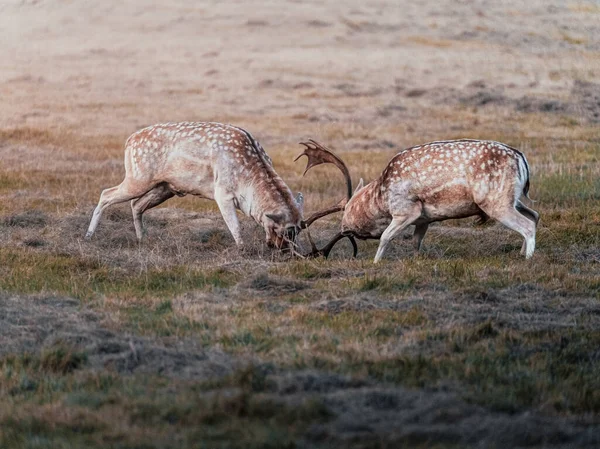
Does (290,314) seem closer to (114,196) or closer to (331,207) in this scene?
(331,207)

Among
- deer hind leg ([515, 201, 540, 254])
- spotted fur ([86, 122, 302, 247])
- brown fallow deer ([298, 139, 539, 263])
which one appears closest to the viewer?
brown fallow deer ([298, 139, 539, 263])

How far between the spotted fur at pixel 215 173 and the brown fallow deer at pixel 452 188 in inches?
31.8

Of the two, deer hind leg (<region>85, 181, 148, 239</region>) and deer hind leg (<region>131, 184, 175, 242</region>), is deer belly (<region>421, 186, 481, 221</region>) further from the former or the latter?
deer hind leg (<region>85, 181, 148, 239</region>)

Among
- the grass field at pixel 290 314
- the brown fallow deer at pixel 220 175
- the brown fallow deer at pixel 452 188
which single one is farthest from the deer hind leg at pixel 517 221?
the brown fallow deer at pixel 220 175

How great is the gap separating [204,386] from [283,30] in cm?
4156

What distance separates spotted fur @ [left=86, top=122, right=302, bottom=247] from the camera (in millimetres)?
12172

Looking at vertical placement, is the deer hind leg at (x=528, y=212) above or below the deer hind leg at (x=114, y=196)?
above

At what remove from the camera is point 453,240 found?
13.4m

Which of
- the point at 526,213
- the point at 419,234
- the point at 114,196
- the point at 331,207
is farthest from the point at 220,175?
the point at 526,213

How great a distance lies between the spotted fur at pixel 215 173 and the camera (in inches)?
479

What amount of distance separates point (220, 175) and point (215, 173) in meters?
0.08

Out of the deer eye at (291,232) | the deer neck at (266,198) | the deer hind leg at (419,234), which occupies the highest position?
the deer neck at (266,198)

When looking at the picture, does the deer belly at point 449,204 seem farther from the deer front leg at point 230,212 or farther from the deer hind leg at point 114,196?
the deer hind leg at point 114,196

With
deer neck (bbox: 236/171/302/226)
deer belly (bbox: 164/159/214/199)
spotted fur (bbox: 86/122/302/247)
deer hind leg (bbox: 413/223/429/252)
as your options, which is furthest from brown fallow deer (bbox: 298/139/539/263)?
deer belly (bbox: 164/159/214/199)
